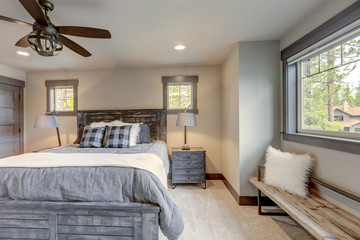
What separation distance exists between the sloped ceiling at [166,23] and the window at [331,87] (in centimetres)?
49

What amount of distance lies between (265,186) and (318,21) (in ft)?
6.21

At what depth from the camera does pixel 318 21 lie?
70.2 inches

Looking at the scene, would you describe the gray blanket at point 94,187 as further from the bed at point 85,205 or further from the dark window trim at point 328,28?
the dark window trim at point 328,28

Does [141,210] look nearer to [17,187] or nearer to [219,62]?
[17,187]

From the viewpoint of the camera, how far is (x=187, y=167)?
9.88 ft

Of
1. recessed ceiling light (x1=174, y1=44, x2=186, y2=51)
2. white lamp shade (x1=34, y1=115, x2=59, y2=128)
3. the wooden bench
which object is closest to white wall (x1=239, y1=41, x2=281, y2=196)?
the wooden bench

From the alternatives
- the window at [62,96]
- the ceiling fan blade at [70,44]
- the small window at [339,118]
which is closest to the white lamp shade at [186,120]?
the ceiling fan blade at [70,44]

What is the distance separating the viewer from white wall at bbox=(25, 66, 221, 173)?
3.54 meters

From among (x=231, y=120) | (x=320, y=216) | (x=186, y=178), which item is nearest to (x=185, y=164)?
(x=186, y=178)

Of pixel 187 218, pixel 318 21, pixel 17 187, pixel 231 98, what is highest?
pixel 318 21

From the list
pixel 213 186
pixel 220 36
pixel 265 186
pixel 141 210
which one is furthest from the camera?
pixel 213 186

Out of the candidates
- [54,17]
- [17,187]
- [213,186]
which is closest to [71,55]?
[54,17]

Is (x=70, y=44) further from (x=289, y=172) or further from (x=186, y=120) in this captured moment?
(x=289, y=172)

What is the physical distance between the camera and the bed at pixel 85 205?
4.51ft
